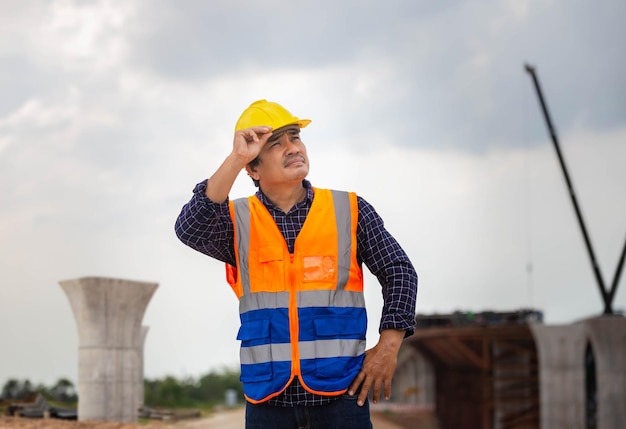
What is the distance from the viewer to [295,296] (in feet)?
11.4

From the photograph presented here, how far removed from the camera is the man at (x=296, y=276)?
3.43 meters

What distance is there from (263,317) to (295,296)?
0.54 ft

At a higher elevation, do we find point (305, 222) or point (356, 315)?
point (305, 222)

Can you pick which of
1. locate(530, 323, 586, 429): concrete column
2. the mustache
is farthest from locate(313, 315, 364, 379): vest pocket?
locate(530, 323, 586, 429): concrete column

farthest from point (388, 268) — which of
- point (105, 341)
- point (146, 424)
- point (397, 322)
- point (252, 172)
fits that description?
point (146, 424)

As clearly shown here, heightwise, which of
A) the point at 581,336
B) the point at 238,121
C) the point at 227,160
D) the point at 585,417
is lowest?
the point at 585,417

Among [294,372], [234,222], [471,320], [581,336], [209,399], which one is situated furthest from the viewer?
[471,320]

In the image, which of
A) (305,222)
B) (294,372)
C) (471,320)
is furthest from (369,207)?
(471,320)

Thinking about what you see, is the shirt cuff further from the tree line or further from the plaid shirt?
the tree line

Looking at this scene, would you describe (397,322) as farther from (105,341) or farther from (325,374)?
(105,341)

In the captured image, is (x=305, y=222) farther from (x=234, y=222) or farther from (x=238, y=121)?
(x=238, y=121)

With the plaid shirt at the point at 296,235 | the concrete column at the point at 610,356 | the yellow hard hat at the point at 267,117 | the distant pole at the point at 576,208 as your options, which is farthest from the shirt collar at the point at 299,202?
the distant pole at the point at 576,208

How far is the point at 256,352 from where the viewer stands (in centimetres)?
348

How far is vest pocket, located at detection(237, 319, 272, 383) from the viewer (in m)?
3.45
